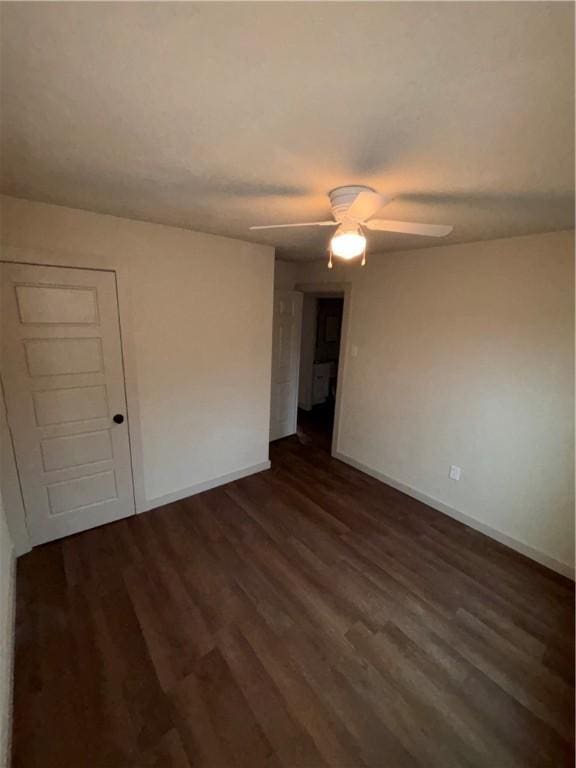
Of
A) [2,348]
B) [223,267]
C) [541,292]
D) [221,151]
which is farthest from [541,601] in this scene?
[2,348]

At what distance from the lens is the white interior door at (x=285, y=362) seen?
13.5 ft

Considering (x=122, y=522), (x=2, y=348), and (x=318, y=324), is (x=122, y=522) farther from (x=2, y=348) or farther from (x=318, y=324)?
(x=318, y=324)

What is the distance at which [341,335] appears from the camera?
3707 millimetres

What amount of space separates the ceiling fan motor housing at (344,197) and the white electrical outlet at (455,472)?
2.30 meters

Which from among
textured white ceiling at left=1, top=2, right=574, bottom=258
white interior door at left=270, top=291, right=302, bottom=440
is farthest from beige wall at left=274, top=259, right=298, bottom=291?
textured white ceiling at left=1, top=2, right=574, bottom=258

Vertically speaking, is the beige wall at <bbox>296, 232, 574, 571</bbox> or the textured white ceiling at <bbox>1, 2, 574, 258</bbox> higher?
the textured white ceiling at <bbox>1, 2, 574, 258</bbox>

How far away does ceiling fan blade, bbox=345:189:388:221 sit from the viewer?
1.40 meters

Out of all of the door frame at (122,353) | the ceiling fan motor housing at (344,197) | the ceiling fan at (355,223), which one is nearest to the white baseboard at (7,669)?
the door frame at (122,353)

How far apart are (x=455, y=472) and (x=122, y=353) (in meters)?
2.99

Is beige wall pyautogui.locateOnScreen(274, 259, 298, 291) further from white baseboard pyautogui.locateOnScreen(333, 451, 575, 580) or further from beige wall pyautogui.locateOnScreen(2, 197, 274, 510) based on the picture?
white baseboard pyautogui.locateOnScreen(333, 451, 575, 580)

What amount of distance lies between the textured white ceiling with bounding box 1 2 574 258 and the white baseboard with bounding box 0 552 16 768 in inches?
86.7

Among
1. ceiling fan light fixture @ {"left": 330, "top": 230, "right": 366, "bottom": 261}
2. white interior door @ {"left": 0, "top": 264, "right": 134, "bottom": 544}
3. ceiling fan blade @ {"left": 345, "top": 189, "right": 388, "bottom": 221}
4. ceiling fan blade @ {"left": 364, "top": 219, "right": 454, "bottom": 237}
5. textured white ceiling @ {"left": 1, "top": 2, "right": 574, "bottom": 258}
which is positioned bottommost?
white interior door @ {"left": 0, "top": 264, "right": 134, "bottom": 544}

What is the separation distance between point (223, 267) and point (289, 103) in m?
1.95

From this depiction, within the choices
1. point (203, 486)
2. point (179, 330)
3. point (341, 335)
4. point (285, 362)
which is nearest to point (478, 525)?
point (341, 335)
